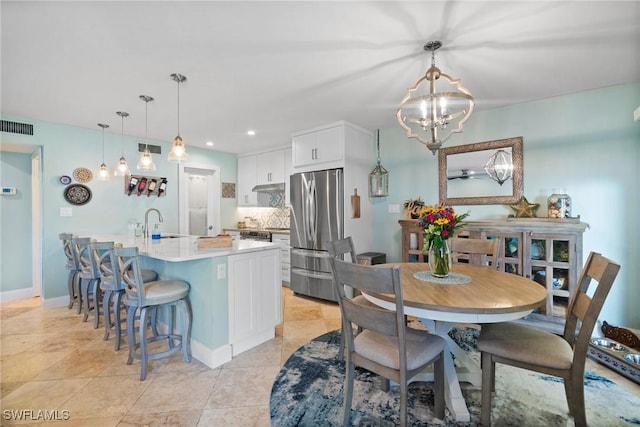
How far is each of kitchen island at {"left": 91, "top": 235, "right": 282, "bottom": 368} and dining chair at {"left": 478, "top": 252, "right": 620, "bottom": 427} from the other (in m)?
1.80

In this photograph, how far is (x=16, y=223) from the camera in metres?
4.07

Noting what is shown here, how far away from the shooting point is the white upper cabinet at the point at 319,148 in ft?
12.3

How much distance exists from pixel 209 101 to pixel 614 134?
4088 millimetres

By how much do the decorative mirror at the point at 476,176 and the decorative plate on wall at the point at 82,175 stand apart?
487 centimetres

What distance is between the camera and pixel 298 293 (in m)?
4.19

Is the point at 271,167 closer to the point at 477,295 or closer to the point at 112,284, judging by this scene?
the point at 112,284

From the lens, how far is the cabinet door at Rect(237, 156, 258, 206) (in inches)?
218

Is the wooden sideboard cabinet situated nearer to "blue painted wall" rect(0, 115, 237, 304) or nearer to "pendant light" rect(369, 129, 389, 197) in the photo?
"pendant light" rect(369, 129, 389, 197)

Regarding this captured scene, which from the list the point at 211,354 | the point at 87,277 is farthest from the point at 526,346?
the point at 87,277

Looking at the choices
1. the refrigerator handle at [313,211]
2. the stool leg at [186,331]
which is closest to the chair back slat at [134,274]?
the stool leg at [186,331]

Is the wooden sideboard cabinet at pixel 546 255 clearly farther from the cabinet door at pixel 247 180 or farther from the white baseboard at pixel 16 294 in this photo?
the white baseboard at pixel 16 294

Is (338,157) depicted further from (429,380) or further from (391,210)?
(429,380)

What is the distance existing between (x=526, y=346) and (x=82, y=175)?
17.2 feet

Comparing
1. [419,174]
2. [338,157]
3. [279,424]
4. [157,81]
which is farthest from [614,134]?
[157,81]
